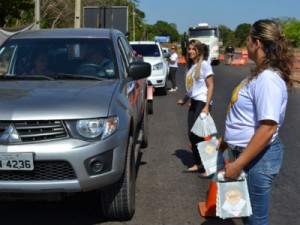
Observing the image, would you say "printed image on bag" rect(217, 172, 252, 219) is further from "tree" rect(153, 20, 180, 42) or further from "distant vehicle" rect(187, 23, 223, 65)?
"tree" rect(153, 20, 180, 42)

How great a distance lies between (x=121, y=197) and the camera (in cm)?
395

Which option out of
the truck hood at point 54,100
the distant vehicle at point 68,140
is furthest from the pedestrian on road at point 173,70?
the truck hood at point 54,100

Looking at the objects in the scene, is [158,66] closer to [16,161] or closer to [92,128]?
[92,128]

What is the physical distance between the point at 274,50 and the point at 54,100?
6.12 ft

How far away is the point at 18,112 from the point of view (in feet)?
11.4

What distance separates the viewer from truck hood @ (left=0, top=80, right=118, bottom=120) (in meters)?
3.47

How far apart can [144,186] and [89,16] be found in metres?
15.6

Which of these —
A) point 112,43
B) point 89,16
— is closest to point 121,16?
point 89,16

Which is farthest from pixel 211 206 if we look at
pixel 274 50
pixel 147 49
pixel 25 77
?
pixel 147 49

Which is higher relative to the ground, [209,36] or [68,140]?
[68,140]

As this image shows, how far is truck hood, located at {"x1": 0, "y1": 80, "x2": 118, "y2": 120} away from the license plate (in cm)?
29

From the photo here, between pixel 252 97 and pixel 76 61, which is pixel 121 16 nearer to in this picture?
pixel 76 61

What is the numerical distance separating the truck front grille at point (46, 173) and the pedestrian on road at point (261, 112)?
53.3 inches

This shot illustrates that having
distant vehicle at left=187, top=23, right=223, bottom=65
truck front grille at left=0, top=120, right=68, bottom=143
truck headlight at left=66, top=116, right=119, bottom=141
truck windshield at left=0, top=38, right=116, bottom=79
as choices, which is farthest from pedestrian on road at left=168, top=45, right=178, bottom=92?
distant vehicle at left=187, top=23, right=223, bottom=65
